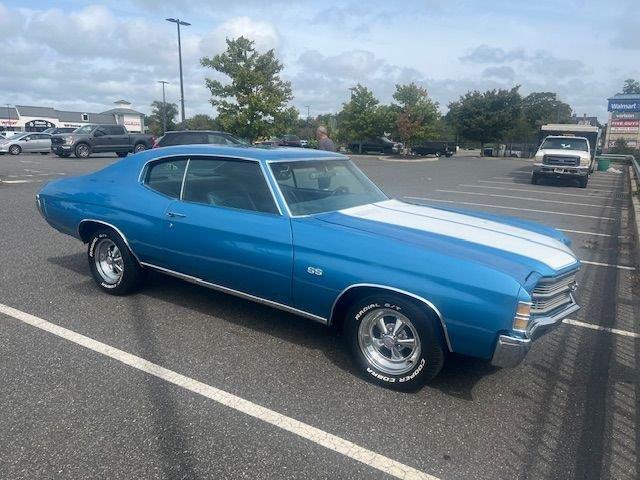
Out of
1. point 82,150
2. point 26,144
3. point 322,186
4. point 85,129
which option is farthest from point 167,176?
point 26,144

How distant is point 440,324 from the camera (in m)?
3.08

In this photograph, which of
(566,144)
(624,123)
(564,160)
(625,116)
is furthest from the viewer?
(624,123)

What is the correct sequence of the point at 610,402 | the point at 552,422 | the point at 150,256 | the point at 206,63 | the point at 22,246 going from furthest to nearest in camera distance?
1. the point at 206,63
2. the point at 22,246
3. the point at 150,256
4. the point at 610,402
5. the point at 552,422

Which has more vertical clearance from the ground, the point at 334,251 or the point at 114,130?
the point at 114,130

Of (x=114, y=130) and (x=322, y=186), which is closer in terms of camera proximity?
(x=322, y=186)

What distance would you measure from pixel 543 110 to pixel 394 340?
86.3 meters

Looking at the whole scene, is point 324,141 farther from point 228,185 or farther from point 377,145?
point 377,145

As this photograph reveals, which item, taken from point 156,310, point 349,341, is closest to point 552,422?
point 349,341

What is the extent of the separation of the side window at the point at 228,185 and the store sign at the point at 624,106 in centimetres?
5374

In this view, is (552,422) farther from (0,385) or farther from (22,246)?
(22,246)

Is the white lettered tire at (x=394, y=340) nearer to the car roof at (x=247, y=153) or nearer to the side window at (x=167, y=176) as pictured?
the car roof at (x=247, y=153)

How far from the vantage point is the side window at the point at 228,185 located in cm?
390

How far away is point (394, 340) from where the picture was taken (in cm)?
327

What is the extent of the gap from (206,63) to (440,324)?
89.0 ft
